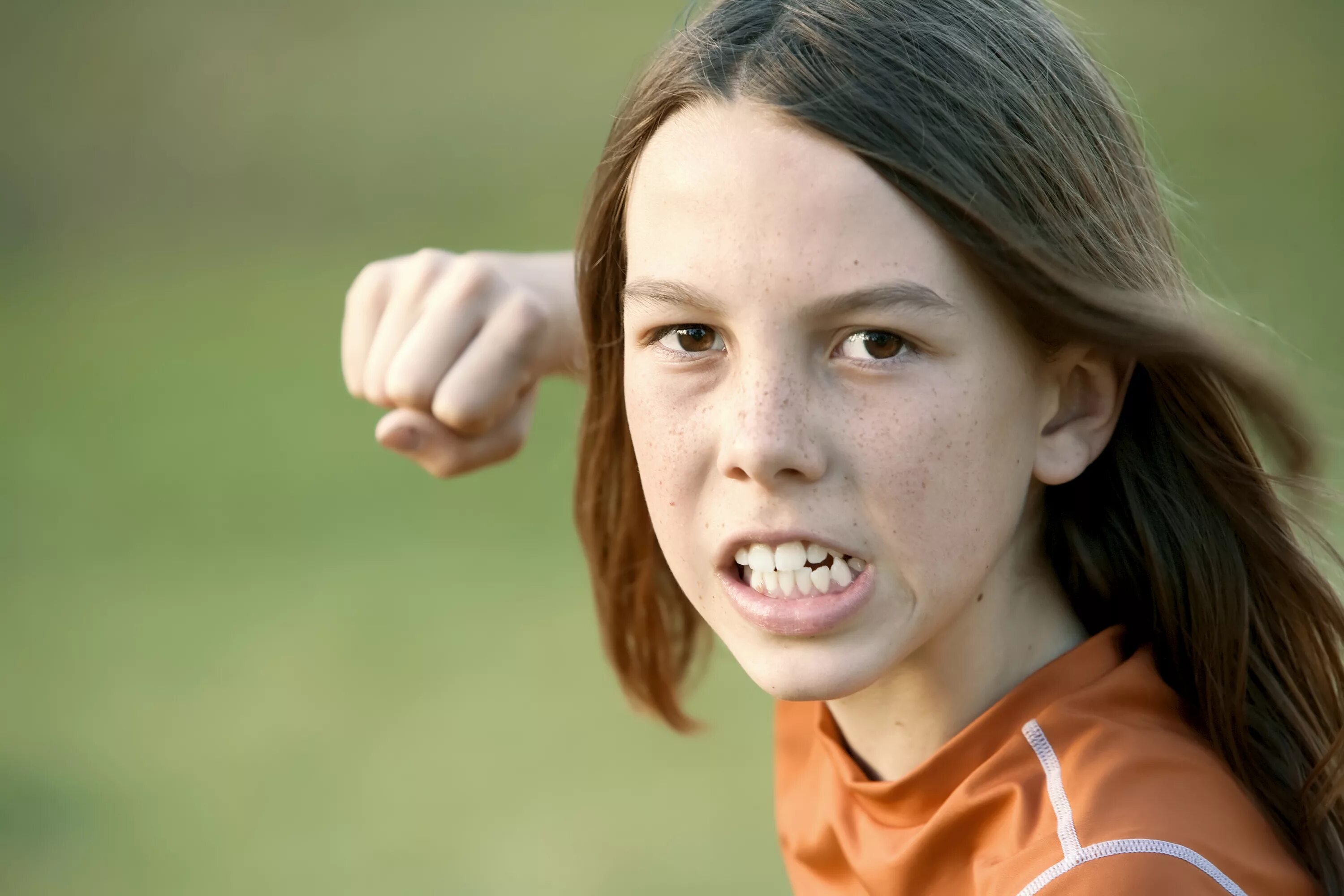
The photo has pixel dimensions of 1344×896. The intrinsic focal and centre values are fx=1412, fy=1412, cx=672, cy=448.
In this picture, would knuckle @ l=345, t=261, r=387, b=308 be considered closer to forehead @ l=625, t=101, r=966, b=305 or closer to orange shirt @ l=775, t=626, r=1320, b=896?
forehead @ l=625, t=101, r=966, b=305

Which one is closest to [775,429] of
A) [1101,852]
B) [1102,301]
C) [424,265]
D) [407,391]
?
[1102,301]

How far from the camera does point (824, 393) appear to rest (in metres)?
1.16

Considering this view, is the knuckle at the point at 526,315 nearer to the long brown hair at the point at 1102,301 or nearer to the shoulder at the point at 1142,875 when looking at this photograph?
the long brown hair at the point at 1102,301

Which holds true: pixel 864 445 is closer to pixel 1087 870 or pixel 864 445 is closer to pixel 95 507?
pixel 1087 870

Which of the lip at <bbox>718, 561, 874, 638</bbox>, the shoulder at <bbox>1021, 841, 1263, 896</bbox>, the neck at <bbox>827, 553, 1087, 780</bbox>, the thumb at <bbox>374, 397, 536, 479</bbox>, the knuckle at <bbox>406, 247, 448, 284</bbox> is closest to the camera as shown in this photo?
the shoulder at <bbox>1021, 841, 1263, 896</bbox>

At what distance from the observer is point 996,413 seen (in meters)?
1.19

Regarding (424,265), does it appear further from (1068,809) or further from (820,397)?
(1068,809)

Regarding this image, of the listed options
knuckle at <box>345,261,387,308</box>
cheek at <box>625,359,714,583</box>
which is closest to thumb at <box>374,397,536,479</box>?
knuckle at <box>345,261,387,308</box>

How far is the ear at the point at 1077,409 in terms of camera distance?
1.27m

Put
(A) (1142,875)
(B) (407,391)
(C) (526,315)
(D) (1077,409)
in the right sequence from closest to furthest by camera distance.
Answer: (A) (1142,875)
(D) (1077,409)
(B) (407,391)
(C) (526,315)

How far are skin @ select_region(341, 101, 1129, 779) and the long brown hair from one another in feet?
0.11

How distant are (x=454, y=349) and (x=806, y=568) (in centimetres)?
56

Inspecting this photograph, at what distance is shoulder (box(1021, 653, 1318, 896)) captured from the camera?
1086 mm

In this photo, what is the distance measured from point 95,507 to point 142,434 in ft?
1.39
